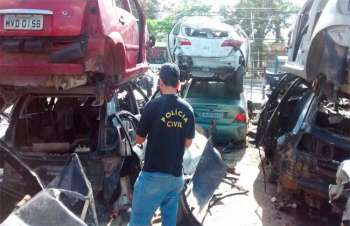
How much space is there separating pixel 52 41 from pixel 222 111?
196 inches

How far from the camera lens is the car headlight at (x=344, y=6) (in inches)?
177

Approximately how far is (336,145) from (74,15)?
3320 millimetres

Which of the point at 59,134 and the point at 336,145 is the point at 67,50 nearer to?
the point at 59,134

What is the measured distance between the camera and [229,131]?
29.5 ft

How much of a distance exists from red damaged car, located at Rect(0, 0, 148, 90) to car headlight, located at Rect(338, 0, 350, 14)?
2.55 m

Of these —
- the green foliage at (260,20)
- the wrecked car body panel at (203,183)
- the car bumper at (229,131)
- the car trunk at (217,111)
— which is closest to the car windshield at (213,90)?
the car trunk at (217,111)

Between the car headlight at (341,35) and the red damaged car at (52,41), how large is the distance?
2467mm

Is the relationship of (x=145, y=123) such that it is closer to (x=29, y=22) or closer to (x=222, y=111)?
(x=29, y=22)

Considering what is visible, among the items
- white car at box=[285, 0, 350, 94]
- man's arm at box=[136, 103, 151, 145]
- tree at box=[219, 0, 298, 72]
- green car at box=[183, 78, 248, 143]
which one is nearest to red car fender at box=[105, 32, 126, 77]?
man's arm at box=[136, 103, 151, 145]

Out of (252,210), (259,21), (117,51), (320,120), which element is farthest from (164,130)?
(259,21)

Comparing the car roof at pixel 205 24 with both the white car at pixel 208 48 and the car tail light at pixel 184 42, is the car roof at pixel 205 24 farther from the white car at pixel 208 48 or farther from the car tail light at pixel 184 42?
the car tail light at pixel 184 42

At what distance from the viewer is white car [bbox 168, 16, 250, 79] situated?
29.0ft

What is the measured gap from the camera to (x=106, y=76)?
16.0ft

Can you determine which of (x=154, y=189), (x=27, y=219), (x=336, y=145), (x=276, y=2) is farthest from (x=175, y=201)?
(x=276, y=2)
